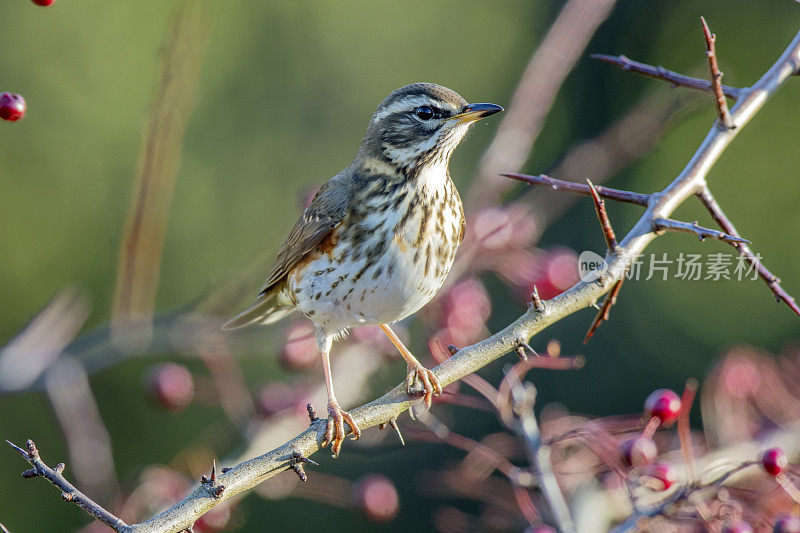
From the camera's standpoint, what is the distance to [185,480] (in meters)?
2.96

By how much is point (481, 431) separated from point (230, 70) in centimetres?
296

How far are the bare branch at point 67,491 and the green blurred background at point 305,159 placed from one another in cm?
297

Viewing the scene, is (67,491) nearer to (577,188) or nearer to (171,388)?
(577,188)

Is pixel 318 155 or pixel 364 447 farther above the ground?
pixel 318 155

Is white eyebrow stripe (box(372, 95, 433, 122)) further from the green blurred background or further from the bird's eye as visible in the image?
the green blurred background

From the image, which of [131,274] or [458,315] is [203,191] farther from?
[131,274]

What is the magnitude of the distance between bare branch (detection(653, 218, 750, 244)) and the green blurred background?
9.89ft

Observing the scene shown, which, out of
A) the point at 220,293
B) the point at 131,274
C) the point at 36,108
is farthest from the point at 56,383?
the point at 36,108

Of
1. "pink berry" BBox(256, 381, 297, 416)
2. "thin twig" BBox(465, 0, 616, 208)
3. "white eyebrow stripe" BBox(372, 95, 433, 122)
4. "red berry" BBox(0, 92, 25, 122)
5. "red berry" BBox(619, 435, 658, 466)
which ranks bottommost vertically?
"red berry" BBox(619, 435, 658, 466)

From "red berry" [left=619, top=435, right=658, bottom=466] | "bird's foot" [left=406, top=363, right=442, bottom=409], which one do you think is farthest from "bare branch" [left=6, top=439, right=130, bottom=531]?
"red berry" [left=619, top=435, right=658, bottom=466]

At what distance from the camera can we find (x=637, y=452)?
6.72ft

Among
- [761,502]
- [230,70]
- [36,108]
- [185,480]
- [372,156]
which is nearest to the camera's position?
[761,502]

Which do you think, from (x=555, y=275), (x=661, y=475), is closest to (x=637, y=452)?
(x=661, y=475)

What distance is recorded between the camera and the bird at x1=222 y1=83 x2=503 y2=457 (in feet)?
8.30
